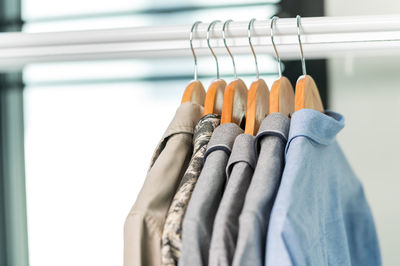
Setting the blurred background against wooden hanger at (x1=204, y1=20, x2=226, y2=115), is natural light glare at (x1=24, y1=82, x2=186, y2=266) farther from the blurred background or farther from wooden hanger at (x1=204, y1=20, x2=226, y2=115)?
wooden hanger at (x1=204, y1=20, x2=226, y2=115)

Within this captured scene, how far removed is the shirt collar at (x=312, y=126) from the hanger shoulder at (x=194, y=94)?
164 millimetres

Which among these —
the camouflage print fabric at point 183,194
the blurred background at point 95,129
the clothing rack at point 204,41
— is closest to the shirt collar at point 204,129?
the camouflage print fabric at point 183,194

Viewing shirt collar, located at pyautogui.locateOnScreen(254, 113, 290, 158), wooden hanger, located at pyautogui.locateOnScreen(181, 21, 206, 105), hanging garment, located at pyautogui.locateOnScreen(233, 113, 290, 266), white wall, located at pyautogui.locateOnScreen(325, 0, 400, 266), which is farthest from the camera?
white wall, located at pyautogui.locateOnScreen(325, 0, 400, 266)

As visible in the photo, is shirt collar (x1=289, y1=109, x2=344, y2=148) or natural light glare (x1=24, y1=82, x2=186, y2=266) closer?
shirt collar (x1=289, y1=109, x2=344, y2=148)

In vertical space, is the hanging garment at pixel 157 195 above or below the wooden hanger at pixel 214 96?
below

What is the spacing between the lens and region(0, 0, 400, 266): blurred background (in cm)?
104

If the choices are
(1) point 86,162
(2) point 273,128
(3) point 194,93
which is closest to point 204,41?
(3) point 194,93

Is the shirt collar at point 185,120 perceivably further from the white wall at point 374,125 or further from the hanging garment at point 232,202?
the white wall at point 374,125

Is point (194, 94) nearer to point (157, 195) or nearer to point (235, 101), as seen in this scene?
point (235, 101)

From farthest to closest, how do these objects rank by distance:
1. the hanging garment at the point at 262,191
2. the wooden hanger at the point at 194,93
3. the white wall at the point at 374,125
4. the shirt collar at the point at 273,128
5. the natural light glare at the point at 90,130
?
1. the natural light glare at the point at 90,130
2. the white wall at the point at 374,125
3. the wooden hanger at the point at 194,93
4. the shirt collar at the point at 273,128
5. the hanging garment at the point at 262,191

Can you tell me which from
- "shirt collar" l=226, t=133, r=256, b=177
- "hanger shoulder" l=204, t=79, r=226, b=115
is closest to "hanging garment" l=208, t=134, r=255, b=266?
"shirt collar" l=226, t=133, r=256, b=177

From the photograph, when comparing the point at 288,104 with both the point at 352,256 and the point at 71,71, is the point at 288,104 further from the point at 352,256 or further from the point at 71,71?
the point at 71,71

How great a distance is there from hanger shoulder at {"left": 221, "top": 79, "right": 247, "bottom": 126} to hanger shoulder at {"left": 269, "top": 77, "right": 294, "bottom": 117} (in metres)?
0.05

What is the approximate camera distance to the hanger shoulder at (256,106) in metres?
0.63
